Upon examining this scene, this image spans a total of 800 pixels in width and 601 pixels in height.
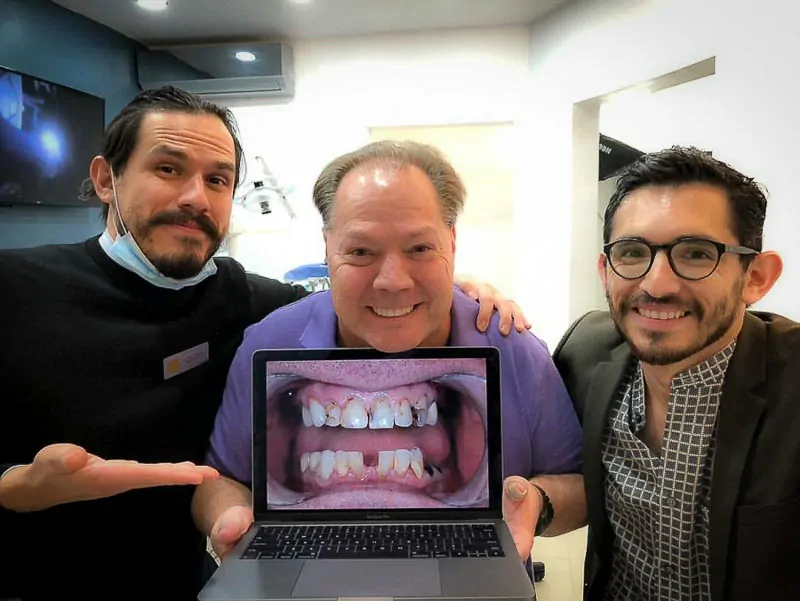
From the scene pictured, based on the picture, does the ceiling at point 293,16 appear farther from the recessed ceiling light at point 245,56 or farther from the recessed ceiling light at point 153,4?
the recessed ceiling light at point 245,56

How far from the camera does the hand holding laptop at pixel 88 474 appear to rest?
0.91m

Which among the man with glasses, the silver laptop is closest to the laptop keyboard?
the silver laptop

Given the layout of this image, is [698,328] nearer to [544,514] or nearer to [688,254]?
[688,254]

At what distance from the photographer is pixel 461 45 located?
13.9 feet

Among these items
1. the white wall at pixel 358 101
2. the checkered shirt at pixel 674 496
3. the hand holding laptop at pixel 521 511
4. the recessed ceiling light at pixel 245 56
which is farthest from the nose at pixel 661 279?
the recessed ceiling light at pixel 245 56

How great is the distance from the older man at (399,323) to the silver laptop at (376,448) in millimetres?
63

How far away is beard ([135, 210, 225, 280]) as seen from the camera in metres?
1.36

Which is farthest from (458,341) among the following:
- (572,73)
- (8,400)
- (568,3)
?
(568,3)

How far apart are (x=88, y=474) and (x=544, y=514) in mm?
837

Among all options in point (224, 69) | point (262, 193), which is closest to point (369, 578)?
point (262, 193)

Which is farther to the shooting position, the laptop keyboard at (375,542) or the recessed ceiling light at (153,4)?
the recessed ceiling light at (153,4)

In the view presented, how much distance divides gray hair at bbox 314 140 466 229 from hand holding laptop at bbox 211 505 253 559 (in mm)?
596

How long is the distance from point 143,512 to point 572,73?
3.54m

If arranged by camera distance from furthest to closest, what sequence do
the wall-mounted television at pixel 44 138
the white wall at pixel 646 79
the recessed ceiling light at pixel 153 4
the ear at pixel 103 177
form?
the recessed ceiling light at pixel 153 4 → the wall-mounted television at pixel 44 138 → the white wall at pixel 646 79 → the ear at pixel 103 177
